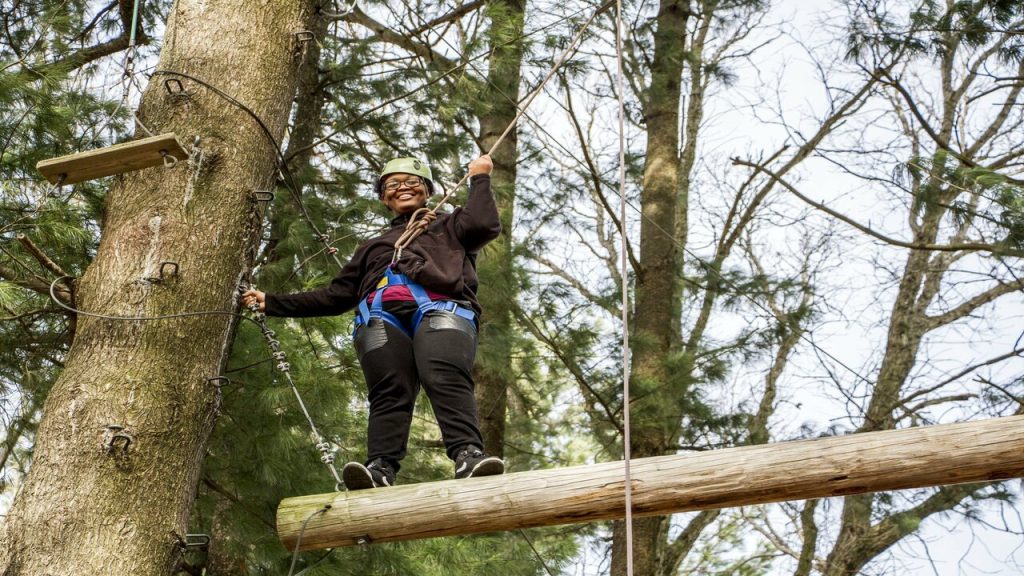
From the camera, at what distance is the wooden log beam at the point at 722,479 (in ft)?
10.6

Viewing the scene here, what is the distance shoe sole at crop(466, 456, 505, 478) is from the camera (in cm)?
346

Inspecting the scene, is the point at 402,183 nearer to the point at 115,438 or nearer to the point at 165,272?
the point at 165,272

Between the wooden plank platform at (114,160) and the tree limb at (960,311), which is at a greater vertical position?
the tree limb at (960,311)

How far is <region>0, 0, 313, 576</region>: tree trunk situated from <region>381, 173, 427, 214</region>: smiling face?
46 centimetres

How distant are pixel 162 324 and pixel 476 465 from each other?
44.2 inches

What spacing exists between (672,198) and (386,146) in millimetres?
2530

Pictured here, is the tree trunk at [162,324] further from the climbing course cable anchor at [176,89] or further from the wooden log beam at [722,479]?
the wooden log beam at [722,479]

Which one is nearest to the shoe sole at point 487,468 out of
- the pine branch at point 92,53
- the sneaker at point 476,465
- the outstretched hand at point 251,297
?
the sneaker at point 476,465

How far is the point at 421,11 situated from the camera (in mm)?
6949

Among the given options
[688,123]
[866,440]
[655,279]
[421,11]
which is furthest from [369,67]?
[688,123]

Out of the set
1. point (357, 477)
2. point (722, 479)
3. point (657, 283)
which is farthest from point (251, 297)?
point (657, 283)

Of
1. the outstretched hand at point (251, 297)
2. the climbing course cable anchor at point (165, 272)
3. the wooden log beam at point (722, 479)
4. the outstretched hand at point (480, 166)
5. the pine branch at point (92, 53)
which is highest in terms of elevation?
the pine branch at point (92, 53)

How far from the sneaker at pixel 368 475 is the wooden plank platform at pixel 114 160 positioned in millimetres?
1182

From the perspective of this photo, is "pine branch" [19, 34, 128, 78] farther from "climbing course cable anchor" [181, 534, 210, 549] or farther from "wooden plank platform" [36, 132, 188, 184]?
"climbing course cable anchor" [181, 534, 210, 549]
